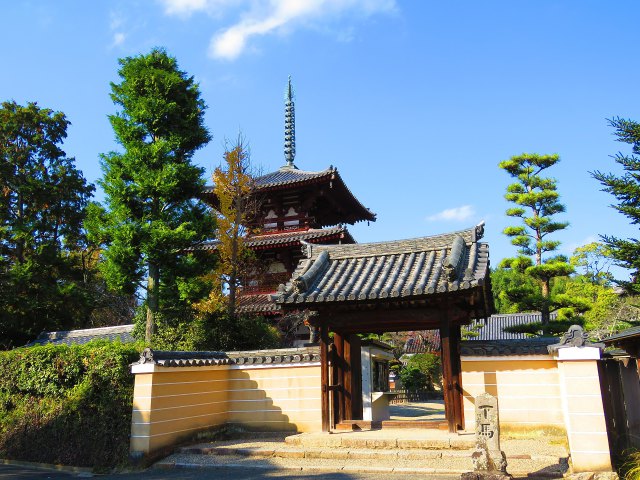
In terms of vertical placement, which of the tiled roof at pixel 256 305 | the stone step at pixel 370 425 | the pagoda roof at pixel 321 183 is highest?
the pagoda roof at pixel 321 183

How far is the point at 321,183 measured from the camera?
2228cm

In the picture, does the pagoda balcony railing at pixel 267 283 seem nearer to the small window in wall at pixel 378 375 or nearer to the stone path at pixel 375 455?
the small window in wall at pixel 378 375

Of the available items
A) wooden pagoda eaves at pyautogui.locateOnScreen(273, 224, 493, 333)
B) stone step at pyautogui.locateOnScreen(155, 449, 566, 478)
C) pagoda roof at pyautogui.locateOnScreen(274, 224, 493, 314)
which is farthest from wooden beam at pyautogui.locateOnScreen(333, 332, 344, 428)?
stone step at pyautogui.locateOnScreen(155, 449, 566, 478)

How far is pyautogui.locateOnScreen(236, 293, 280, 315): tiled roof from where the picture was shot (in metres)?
19.9

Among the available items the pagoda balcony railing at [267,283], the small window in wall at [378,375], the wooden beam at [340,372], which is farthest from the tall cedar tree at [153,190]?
the small window in wall at [378,375]

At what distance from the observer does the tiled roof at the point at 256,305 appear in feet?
65.2

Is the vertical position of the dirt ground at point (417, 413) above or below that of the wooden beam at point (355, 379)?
below

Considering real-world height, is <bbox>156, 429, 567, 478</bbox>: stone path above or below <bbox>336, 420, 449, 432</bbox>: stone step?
below

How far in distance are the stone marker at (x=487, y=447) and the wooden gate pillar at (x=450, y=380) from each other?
2.03 metres

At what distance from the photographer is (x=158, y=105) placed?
14164mm

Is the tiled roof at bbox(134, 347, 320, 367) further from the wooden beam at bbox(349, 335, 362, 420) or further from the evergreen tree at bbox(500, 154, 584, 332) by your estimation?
the evergreen tree at bbox(500, 154, 584, 332)

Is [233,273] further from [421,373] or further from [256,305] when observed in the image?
[421,373]

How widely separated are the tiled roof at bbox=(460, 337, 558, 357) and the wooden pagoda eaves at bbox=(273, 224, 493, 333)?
0.68 metres

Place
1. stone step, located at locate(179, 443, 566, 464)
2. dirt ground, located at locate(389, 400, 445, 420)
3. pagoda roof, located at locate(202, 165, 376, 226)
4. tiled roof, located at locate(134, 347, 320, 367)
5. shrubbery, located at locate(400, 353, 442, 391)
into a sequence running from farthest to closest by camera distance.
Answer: shrubbery, located at locate(400, 353, 442, 391)
pagoda roof, located at locate(202, 165, 376, 226)
dirt ground, located at locate(389, 400, 445, 420)
tiled roof, located at locate(134, 347, 320, 367)
stone step, located at locate(179, 443, 566, 464)
